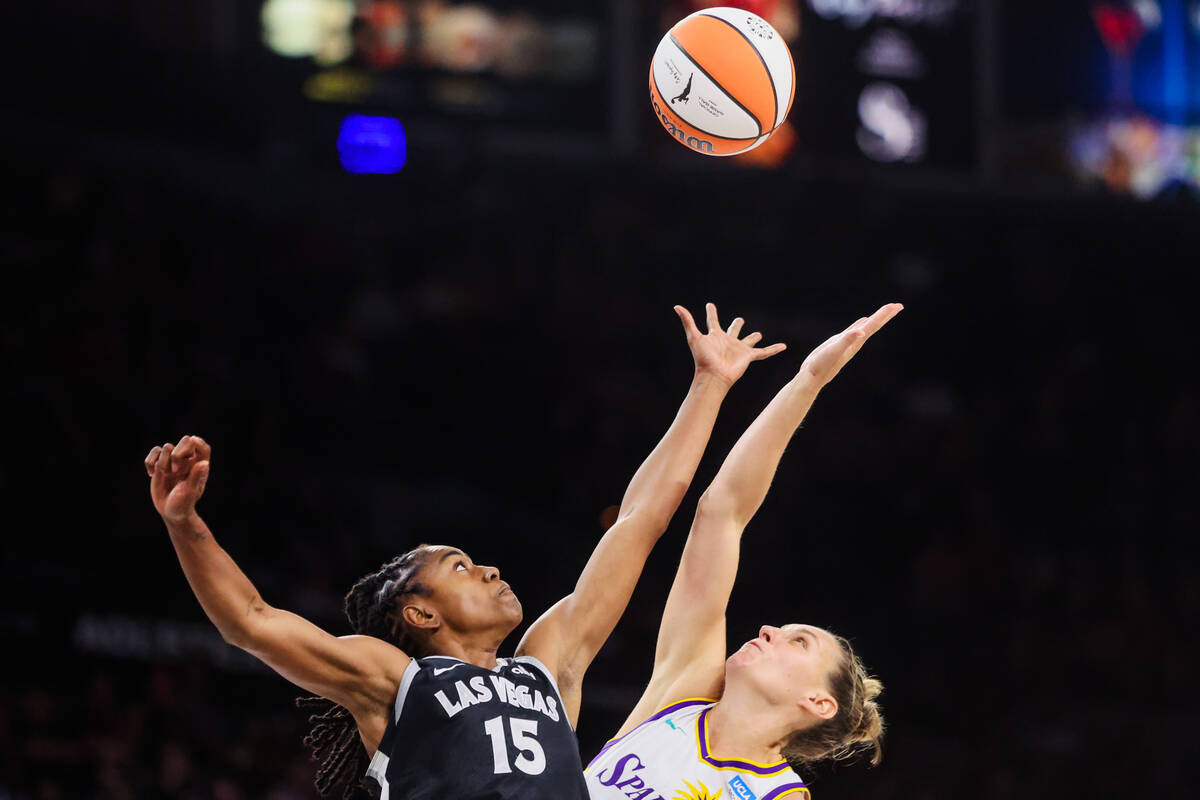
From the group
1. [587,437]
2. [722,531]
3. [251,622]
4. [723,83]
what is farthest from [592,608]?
[587,437]

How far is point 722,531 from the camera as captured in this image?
188 inches

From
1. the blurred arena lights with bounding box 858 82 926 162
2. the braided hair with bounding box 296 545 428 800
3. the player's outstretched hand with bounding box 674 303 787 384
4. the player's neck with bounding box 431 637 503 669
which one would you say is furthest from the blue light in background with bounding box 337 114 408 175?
the player's neck with bounding box 431 637 503 669

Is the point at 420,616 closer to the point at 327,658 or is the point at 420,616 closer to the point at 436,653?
the point at 436,653

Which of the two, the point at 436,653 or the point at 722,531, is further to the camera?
the point at 722,531

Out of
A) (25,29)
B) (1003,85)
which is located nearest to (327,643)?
(25,29)

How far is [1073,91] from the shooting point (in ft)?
49.4

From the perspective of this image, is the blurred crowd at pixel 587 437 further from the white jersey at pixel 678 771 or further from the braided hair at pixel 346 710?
the white jersey at pixel 678 771

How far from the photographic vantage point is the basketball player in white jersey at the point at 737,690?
4434 millimetres

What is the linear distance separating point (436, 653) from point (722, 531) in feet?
3.59

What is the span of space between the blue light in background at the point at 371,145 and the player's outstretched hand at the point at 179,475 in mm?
10328

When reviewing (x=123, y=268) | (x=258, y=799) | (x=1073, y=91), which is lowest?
(x=258, y=799)

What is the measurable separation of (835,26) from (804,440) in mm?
3965

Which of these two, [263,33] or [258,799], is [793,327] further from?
[258,799]

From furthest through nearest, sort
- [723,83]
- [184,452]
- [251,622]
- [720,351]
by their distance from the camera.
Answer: [723,83], [720,351], [251,622], [184,452]
